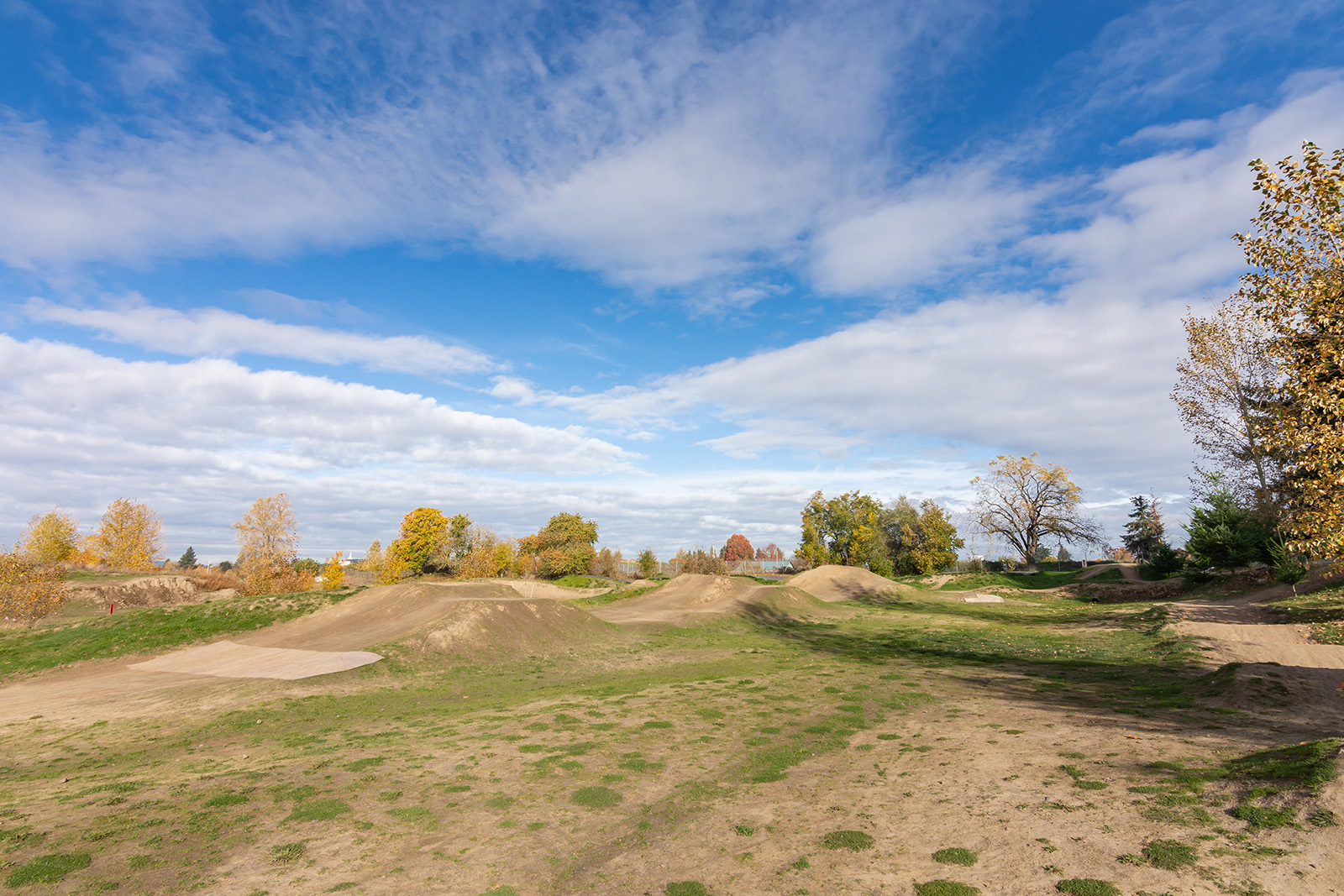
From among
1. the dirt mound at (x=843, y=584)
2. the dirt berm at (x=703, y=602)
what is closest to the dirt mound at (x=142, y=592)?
the dirt berm at (x=703, y=602)

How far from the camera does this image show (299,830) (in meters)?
6.69

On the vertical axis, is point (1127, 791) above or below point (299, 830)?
above

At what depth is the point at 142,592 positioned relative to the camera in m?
33.5

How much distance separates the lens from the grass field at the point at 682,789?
543cm

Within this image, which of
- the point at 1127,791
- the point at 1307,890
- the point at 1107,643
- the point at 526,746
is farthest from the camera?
the point at 1107,643

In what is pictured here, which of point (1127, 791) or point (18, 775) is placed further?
point (18, 775)

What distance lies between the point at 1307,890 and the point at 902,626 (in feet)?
83.7

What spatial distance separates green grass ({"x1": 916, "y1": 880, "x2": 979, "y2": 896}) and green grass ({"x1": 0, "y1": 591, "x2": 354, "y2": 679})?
24044 millimetres

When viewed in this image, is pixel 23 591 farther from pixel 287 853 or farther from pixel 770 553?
pixel 770 553

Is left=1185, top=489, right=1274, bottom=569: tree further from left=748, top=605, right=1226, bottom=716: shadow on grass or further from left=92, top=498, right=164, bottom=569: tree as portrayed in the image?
left=92, top=498, right=164, bottom=569: tree

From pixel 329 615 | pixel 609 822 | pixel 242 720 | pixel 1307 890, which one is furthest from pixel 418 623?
pixel 1307 890

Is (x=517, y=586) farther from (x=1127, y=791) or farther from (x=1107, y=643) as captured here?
(x=1127, y=791)

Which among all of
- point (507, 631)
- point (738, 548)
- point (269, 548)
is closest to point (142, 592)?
point (269, 548)

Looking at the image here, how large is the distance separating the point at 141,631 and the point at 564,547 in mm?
40865
